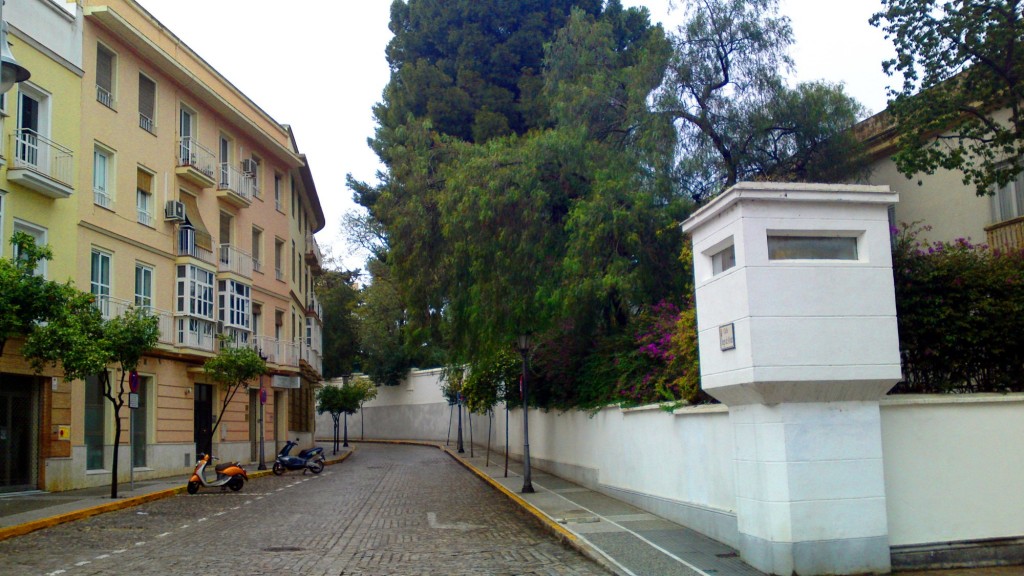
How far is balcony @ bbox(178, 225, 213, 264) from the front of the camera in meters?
27.7

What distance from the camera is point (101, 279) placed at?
77.3 ft

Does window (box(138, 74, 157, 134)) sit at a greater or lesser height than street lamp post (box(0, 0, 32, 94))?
greater

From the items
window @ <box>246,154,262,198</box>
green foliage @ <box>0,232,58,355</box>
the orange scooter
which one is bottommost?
the orange scooter

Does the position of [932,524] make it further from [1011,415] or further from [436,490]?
[436,490]

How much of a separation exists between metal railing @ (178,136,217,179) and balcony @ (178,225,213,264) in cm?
206

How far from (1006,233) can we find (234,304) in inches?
916

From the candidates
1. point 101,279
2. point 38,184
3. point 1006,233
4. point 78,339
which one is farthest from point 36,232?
point 1006,233

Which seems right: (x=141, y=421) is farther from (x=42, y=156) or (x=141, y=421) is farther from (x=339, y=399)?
(x=339, y=399)

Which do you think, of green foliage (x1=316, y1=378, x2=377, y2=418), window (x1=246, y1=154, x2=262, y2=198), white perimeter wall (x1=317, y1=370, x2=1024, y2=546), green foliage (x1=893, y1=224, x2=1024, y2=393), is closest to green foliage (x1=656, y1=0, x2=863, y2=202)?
white perimeter wall (x1=317, y1=370, x2=1024, y2=546)

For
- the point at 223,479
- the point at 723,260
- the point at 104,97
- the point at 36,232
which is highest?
the point at 104,97

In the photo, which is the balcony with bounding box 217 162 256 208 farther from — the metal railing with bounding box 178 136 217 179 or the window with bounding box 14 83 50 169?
the window with bounding box 14 83 50 169

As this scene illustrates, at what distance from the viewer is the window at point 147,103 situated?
26.0 metres

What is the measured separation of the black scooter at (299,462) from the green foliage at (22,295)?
14103mm

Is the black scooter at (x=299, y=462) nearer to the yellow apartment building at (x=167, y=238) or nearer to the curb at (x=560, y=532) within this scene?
the yellow apartment building at (x=167, y=238)
